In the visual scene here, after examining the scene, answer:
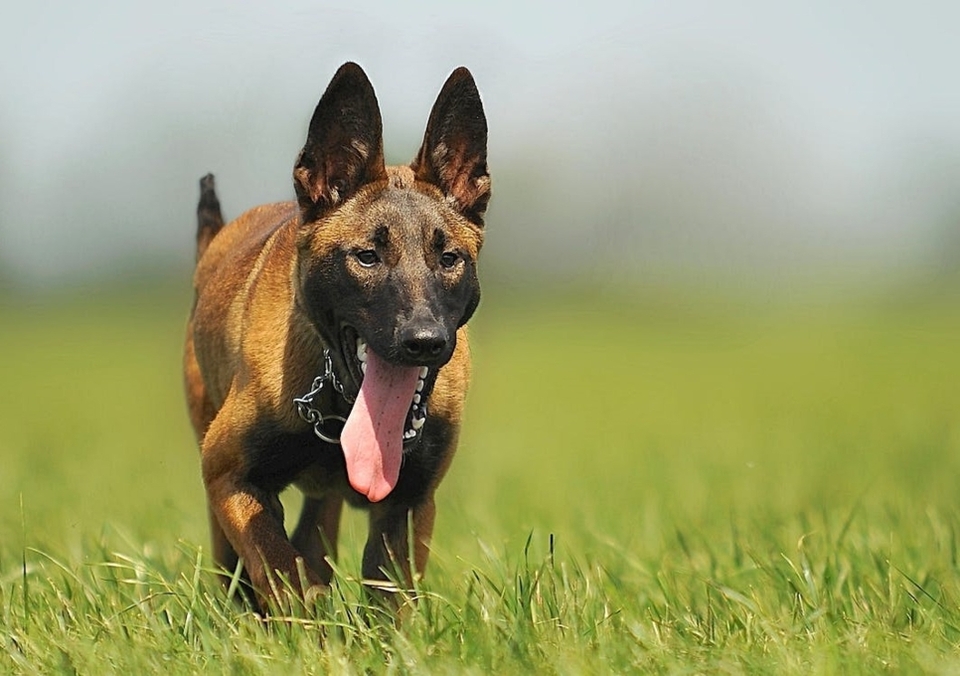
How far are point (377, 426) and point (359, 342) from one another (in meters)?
0.28

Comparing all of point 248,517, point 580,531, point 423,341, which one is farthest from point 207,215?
point 423,341

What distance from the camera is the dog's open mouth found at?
212 inches

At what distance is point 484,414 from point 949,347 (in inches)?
378

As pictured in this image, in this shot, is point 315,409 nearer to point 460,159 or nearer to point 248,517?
point 248,517

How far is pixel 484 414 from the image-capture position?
17438 millimetres

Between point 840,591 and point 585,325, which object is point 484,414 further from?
point 585,325

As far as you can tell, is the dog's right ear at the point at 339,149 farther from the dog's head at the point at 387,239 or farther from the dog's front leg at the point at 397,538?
the dog's front leg at the point at 397,538

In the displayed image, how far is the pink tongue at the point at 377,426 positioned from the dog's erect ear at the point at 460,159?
712 mm

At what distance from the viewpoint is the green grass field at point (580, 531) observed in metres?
4.54

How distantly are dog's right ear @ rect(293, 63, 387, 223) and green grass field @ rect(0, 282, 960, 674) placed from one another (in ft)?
4.14

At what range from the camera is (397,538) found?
18.8 ft

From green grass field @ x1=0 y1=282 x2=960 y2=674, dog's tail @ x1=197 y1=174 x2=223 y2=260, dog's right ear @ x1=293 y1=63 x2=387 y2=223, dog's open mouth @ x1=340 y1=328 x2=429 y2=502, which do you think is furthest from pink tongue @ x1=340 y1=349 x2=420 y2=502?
dog's tail @ x1=197 y1=174 x2=223 y2=260

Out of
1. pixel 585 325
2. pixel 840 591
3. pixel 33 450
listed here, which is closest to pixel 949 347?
pixel 585 325

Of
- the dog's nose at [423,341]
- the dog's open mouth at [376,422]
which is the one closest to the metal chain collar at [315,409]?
the dog's open mouth at [376,422]
